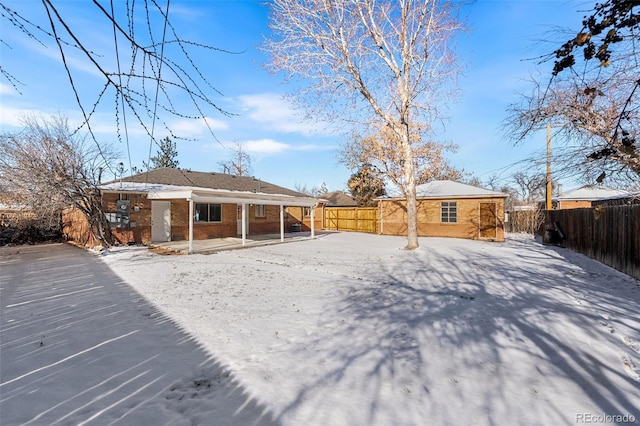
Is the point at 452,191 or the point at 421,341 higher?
the point at 452,191

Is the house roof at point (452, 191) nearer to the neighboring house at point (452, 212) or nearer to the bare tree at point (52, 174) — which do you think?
the neighboring house at point (452, 212)

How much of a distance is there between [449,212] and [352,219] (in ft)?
27.6

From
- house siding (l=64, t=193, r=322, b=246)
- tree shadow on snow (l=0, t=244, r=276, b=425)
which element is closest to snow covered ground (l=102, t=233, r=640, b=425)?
tree shadow on snow (l=0, t=244, r=276, b=425)

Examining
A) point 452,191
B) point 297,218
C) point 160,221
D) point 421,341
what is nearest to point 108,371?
point 421,341

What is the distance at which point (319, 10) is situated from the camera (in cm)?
1224

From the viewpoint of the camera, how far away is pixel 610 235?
9234 millimetres

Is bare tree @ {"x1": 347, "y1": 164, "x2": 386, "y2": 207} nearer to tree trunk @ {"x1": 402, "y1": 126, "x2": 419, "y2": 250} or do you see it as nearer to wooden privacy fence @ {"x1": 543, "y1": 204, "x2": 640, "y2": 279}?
tree trunk @ {"x1": 402, "y1": 126, "x2": 419, "y2": 250}

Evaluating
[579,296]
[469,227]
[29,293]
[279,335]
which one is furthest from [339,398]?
[469,227]

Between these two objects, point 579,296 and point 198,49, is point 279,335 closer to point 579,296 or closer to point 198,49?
point 198,49

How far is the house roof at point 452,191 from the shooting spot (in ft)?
60.7

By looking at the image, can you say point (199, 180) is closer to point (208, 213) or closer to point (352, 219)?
point (208, 213)

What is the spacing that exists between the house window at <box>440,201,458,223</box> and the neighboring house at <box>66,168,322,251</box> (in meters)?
8.59

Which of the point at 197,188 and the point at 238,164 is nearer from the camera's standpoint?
the point at 197,188

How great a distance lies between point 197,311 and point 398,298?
376 cm
